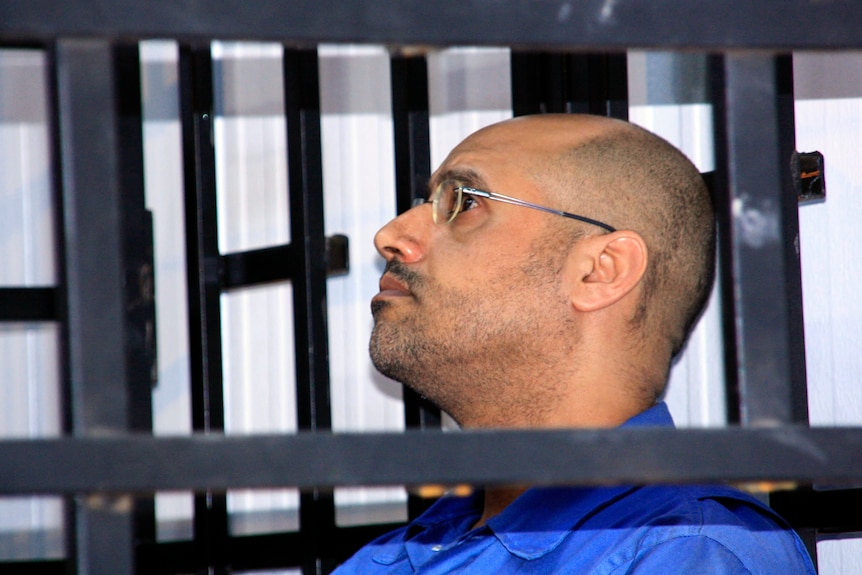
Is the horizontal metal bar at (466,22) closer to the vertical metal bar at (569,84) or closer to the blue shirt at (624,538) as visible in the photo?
the blue shirt at (624,538)

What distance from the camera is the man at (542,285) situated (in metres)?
1.60

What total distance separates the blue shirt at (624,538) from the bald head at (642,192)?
0.19 meters

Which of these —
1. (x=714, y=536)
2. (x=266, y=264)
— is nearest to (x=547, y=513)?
(x=714, y=536)

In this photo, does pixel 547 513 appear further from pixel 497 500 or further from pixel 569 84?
pixel 569 84

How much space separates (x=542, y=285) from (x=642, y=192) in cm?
23

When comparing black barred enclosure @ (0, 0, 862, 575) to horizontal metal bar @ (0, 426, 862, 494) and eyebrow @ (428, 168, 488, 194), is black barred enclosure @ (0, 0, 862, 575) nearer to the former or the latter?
horizontal metal bar @ (0, 426, 862, 494)

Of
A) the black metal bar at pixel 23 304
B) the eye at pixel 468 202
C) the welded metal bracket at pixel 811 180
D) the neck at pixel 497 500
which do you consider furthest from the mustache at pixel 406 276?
the black metal bar at pixel 23 304

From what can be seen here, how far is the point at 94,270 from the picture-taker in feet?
1.88

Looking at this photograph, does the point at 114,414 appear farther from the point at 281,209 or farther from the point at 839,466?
the point at 281,209

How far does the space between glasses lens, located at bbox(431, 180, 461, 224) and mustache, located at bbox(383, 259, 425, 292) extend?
0.32 feet

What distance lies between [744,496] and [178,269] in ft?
5.32

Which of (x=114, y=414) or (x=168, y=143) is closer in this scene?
(x=114, y=414)

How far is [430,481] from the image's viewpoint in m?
0.56

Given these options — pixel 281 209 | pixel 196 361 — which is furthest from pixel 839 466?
pixel 281 209
